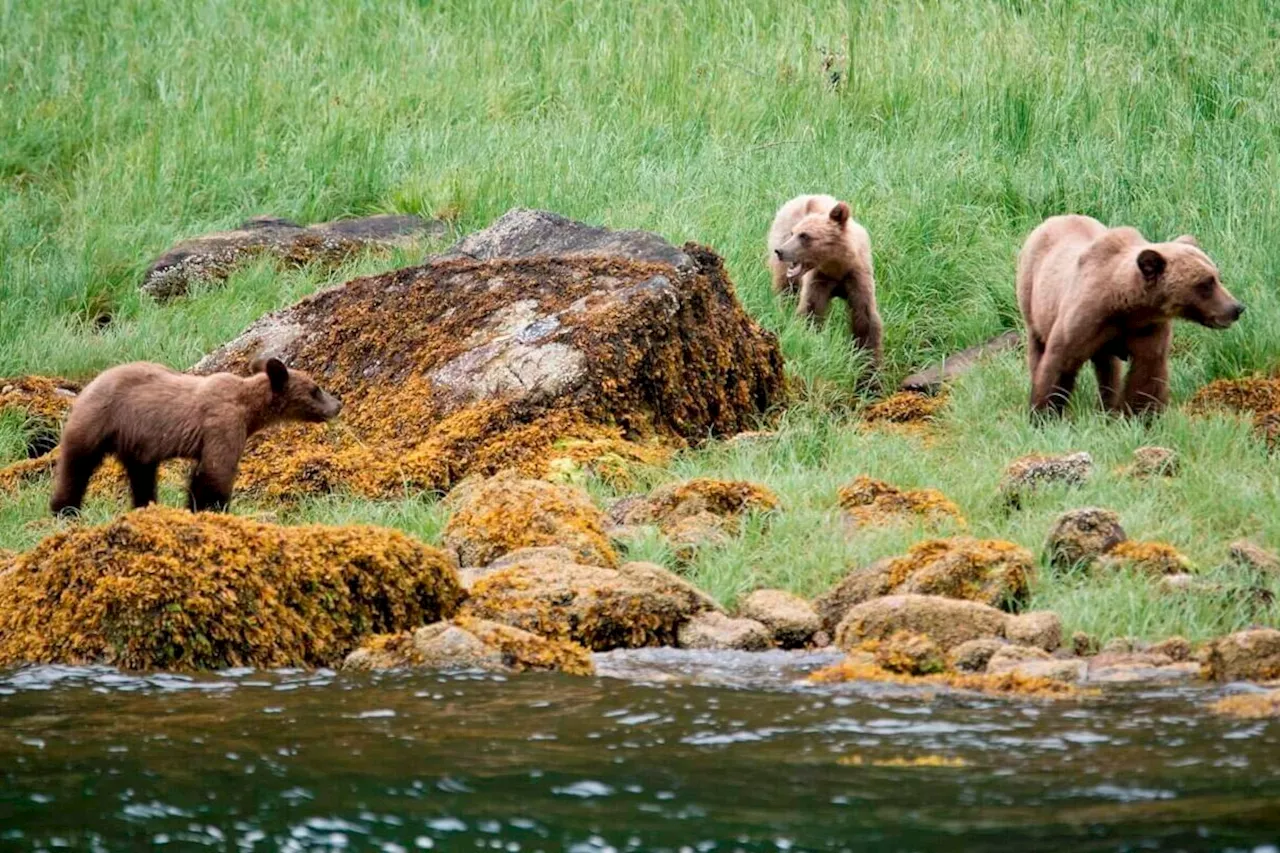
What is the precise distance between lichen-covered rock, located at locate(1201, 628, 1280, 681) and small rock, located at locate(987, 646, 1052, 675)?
1.58 feet

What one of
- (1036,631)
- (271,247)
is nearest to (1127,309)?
(1036,631)

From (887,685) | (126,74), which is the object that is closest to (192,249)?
(126,74)

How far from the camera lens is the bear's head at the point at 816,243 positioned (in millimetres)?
10484

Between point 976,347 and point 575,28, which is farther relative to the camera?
point 575,28

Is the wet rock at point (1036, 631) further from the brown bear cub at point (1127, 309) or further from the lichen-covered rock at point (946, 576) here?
the brown bear cub at point (1127, 309)

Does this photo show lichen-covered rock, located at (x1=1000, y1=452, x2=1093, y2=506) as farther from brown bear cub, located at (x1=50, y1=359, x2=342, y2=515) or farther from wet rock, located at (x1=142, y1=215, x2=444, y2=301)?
wet rock, located at (x1=142, y1=215, x2=444, y2=301)

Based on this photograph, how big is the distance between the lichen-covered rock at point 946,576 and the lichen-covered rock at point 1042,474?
1027 millimetres

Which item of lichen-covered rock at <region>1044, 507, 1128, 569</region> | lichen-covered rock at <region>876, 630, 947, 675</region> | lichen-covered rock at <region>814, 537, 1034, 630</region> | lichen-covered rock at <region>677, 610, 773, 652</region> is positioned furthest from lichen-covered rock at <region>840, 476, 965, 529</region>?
lichen-covered rock at <region>876, 630, 947, 675</region>

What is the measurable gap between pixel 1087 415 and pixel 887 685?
386 cm

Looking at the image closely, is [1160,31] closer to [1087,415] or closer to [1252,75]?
[1252,75]

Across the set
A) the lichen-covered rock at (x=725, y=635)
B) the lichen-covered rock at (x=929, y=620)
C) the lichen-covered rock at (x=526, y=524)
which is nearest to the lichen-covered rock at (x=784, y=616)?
the lichen-covered rock at (x=725, y=635)

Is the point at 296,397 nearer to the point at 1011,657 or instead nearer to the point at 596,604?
the point at 596,604

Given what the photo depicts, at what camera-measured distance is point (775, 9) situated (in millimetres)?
15461

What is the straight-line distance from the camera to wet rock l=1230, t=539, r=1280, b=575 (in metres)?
6.14
